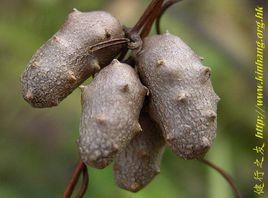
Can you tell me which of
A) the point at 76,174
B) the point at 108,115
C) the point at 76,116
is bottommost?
the point at 76,116

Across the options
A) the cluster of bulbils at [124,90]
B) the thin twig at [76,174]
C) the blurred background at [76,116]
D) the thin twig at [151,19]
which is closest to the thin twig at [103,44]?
the cluster of bulbils at [124,90]

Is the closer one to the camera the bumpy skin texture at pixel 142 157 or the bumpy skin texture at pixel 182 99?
the bumpy skin texture at pixel 182 99

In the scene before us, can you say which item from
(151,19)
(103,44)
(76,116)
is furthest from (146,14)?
(76,116)

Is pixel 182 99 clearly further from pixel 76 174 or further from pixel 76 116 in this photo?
pixel 76 116

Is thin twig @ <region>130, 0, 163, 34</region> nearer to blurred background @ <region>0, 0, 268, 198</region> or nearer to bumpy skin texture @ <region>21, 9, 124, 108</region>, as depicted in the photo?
bumpy skin texture @ <region>21, 9, 124, 108</region>

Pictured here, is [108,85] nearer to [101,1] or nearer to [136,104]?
[136,104]

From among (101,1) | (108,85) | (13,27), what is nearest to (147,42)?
(108,85)

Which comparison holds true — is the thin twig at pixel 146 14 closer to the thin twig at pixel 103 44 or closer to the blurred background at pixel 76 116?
the thin twig at pixel 103 44
